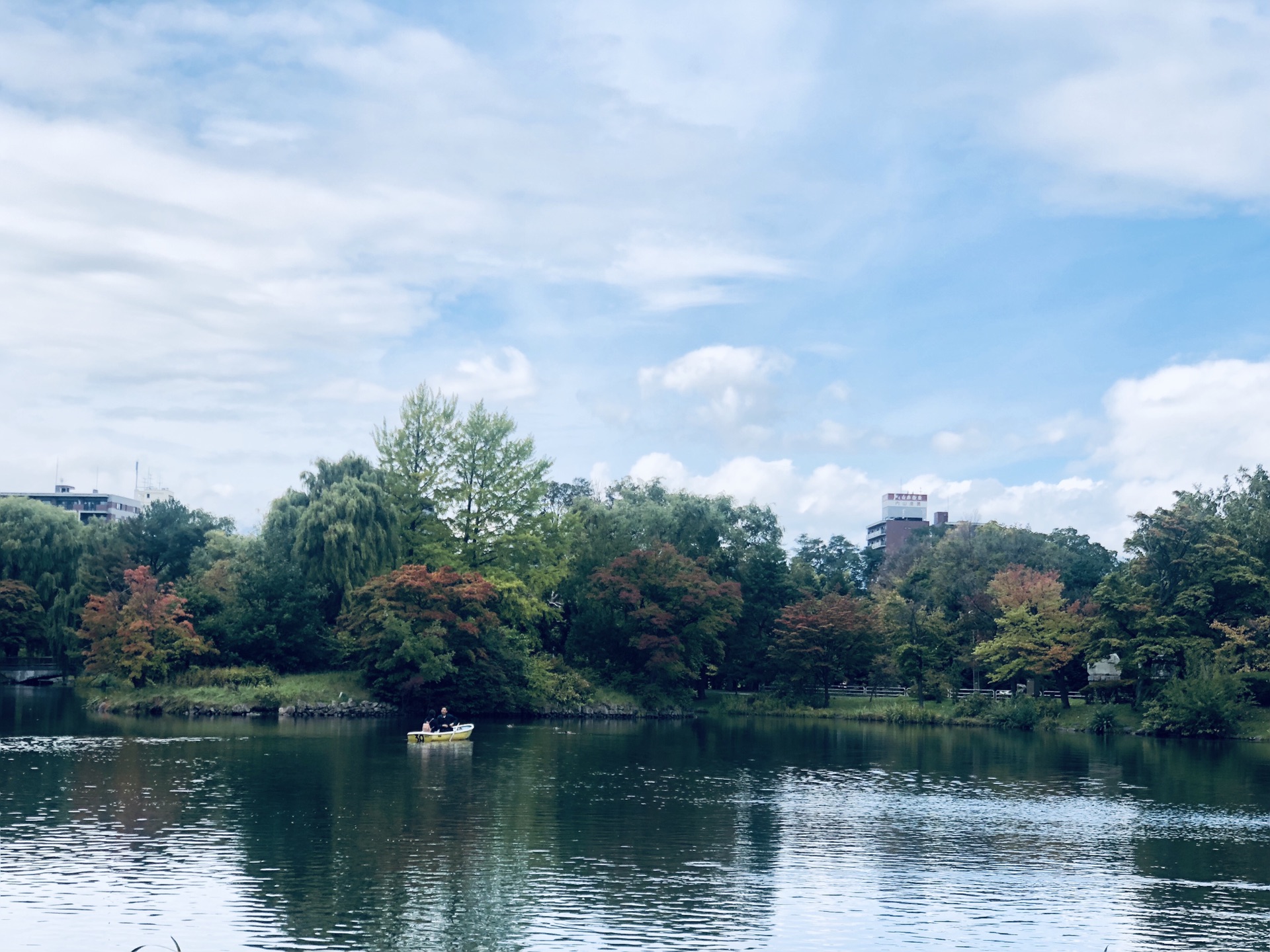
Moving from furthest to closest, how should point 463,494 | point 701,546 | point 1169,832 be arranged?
point 701,546, point 463,494, point 1169,832

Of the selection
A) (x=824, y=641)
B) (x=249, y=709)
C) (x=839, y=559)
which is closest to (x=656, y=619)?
(x=824, y=641)

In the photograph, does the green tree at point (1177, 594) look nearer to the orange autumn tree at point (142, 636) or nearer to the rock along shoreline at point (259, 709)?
the rock along shoreline at point (259, 709)

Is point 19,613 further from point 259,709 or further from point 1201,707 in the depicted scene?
point 1201,707

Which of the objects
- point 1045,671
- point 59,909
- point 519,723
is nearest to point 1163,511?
point 1045,671

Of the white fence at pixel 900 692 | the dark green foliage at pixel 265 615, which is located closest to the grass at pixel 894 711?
the white fence at pixel 900 692

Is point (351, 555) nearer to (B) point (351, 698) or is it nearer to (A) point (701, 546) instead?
(B) point (351, 698)

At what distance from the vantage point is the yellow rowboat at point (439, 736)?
5106 centimetres

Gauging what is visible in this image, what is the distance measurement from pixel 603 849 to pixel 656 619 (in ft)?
150

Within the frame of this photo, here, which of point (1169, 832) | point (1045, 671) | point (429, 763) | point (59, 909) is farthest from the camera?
point (1045, 671)

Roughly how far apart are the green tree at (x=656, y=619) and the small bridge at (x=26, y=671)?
138 feet

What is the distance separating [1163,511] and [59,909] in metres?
63.4

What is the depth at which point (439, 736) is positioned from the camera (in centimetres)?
5156

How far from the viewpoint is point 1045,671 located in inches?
2852

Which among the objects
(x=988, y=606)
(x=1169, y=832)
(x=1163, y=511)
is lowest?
(x=1169, y=832)
